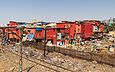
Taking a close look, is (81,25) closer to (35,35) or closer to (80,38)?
(80,38)

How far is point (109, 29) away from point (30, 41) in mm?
29253

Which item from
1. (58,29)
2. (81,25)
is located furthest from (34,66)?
(81,25)

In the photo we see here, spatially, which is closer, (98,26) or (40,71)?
(40,71)

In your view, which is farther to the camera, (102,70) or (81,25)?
(81,25)

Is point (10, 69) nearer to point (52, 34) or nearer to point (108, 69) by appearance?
point (108, 69)

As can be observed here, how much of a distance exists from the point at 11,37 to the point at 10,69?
28792 millimetres

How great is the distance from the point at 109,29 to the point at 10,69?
49735mm

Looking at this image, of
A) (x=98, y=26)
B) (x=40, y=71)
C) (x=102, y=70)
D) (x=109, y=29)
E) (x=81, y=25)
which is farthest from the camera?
(x=109, y=29)

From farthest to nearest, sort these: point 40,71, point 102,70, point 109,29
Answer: point 109,29 < point 102,70 < point 40,71

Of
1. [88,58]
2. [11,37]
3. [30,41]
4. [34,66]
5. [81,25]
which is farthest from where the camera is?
[81,25]

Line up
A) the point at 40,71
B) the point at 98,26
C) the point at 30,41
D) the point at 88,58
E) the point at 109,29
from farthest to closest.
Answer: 1. the point at 109,29
2. the point at 98,26
3. the point at 30,41
4. the point at 88,58
5. the point at 40,71

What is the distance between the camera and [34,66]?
61.4 ft

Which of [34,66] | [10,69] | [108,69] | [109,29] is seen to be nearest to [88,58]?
[108,69]

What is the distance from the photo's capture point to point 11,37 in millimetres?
45500
